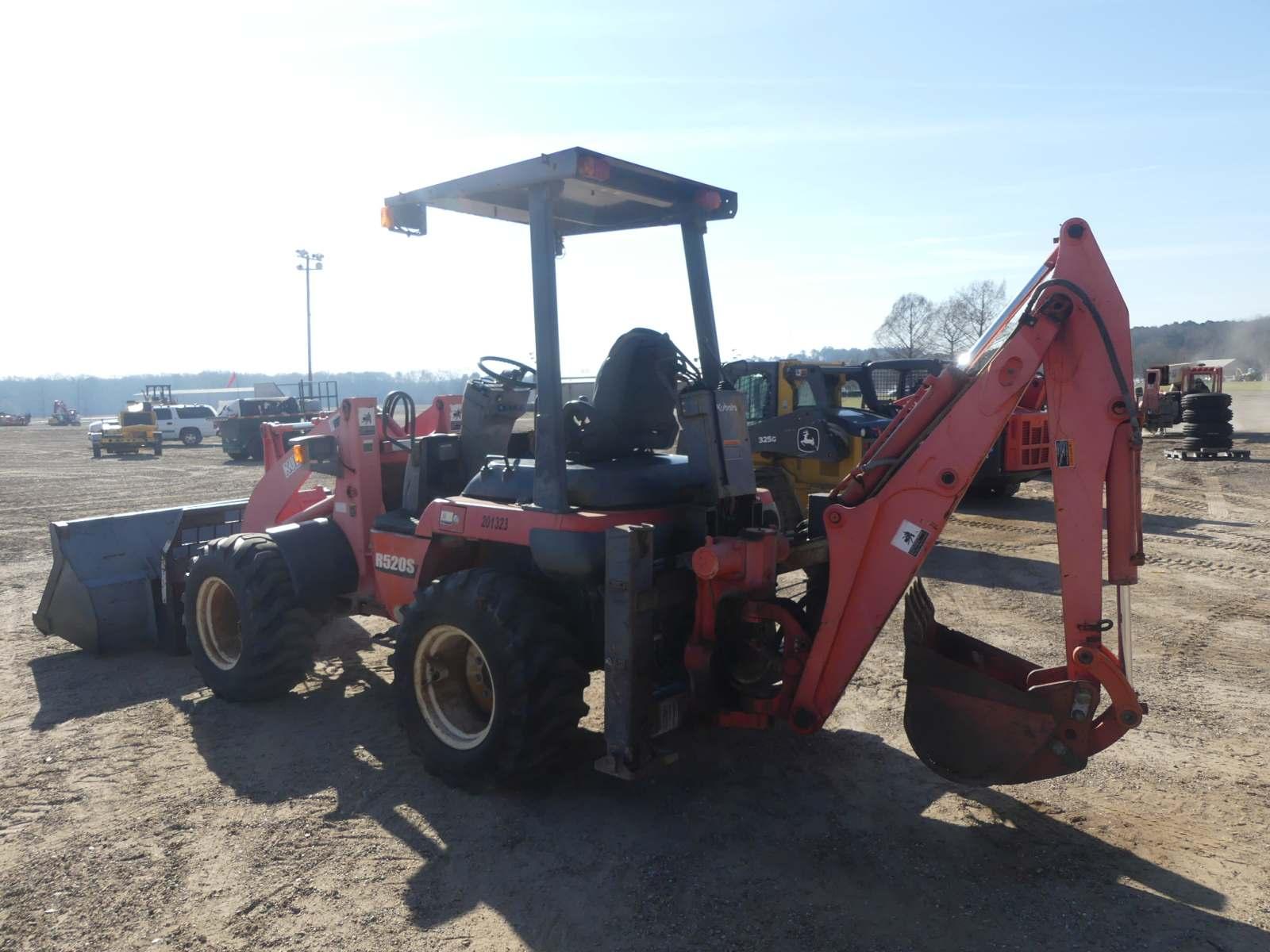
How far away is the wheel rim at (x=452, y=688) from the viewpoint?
4805mm

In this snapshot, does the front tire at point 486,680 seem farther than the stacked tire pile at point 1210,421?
No

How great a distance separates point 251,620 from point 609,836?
2.73 metres

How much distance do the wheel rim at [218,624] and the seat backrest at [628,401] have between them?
279cm

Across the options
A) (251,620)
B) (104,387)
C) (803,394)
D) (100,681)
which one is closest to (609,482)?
(251,620)


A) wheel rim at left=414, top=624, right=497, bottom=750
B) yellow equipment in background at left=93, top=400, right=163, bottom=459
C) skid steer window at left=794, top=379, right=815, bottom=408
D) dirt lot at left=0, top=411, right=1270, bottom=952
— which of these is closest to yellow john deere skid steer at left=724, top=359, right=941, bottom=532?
skid steer window at left=794, top=379, right=815, bottom=408

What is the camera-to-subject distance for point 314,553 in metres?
6.07

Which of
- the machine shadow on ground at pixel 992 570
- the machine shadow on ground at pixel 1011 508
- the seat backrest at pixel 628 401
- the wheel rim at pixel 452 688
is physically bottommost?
the machine shadow on ground at pixel 992 570

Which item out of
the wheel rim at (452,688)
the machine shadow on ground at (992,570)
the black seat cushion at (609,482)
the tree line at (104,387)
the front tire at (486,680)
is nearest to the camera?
the front tire at (486,680)

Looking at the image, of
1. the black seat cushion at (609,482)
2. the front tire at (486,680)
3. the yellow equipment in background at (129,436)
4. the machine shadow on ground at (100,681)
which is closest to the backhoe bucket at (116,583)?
the machine shadow on ground at (100,681)

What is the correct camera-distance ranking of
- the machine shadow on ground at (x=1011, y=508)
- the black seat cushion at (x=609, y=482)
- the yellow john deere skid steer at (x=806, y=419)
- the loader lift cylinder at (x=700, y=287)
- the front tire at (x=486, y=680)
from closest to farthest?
the front tire at (x=486, y=680), the black seat cushion at (x=609, y=482), the loader lift cylinder at (x=700, y=287), the yellow john deere skid steer at (x=806, y=419), the machine shadow on ground at (x=1011, y=508)

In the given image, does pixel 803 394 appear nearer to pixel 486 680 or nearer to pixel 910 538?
pixel 486 680

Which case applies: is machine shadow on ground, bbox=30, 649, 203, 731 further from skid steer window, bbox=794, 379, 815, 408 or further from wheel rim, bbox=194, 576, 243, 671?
skid steer window, bbox=794, 379, 815, 408

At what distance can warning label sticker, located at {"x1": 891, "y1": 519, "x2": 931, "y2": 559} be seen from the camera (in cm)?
411

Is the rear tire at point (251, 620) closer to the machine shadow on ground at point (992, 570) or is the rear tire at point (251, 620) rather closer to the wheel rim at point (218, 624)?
the wheel rim at point (218, 624)
